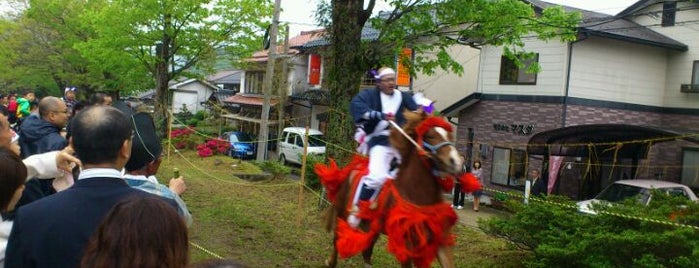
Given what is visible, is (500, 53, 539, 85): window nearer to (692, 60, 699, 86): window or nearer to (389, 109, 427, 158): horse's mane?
(692, 60, 699, 86): window

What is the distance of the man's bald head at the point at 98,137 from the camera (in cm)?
215

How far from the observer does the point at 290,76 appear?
2938 centimetres

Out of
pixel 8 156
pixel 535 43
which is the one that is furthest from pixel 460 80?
pixel 8 156

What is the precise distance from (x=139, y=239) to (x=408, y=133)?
365 cm

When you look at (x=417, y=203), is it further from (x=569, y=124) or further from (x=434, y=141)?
(x=569, y=124)

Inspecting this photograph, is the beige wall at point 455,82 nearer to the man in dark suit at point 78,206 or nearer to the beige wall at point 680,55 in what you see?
the beige wall at point 680,55

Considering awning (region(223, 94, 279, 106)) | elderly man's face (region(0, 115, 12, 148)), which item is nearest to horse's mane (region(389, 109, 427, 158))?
elderly man's face (region(0, 115, 12, 148))

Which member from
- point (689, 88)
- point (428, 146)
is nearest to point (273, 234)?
point (428, 146)

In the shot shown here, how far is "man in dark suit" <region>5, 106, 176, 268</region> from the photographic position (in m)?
1.97

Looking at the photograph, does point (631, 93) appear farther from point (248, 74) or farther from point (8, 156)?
point (248, 74)

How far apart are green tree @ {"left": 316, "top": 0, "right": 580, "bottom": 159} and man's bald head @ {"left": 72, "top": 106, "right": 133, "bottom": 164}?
797cm

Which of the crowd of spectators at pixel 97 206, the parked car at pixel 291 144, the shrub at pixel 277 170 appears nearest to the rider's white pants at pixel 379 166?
the crowd of spectators at pixel 97 206

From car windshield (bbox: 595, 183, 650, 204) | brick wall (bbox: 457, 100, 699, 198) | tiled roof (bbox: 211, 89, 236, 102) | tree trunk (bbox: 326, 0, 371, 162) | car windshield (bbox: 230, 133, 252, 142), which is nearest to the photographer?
tree trunk (bbox: 326, 0, 371, 162)

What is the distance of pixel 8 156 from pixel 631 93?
18.6 metres
